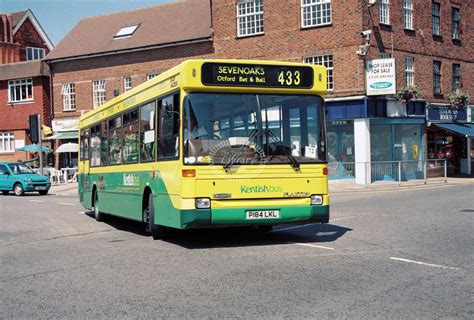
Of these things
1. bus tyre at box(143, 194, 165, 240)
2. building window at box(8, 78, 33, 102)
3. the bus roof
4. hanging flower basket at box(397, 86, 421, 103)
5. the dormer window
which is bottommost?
bus tyre at box(143, 194, 165, 240)

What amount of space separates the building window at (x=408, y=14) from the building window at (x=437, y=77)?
9.57ft

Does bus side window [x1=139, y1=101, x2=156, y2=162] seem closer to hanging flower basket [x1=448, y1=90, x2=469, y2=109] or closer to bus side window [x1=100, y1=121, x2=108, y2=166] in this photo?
bus side window [x1=100, y1=121, x2=108, y2=166]

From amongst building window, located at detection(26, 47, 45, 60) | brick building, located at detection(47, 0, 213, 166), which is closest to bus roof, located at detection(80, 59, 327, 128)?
brick building, located at detection(47, 0, 213, 166)

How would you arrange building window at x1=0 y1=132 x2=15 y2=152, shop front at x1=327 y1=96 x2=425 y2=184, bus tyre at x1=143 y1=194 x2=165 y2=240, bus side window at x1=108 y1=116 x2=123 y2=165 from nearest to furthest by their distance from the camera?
bus tyre at x1=143 y1=194 x2=165 y2=240, bus side window at x1=108 y1=116 x2=123 y2=165, shop front at x1=327 y1=96 x2=425 y2=184, building window at x1=0 y1=132 x2=15 y2=152

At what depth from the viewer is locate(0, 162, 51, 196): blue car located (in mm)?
28500

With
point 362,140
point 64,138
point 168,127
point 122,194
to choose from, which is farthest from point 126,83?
point 168,127

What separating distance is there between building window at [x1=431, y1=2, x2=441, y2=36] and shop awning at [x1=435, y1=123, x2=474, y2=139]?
5055 mm

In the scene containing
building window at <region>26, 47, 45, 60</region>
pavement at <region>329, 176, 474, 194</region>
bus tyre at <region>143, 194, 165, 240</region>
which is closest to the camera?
bus tyre at <region>143, 194, 165, 240</region>

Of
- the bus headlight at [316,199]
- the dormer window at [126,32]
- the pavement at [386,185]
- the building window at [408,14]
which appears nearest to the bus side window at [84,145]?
the bus headlight at [316,199]

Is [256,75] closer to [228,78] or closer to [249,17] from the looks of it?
[228,78]

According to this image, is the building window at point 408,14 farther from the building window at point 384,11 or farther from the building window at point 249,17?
the building window at point 249,17

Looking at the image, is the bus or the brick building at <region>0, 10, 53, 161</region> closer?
the bus

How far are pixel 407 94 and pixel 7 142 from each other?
28.9 metres

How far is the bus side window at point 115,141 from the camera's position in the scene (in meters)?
13.4
